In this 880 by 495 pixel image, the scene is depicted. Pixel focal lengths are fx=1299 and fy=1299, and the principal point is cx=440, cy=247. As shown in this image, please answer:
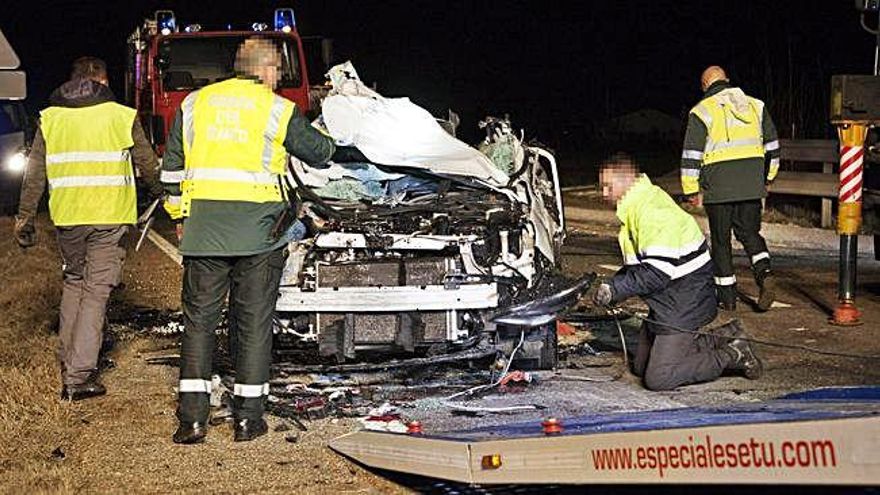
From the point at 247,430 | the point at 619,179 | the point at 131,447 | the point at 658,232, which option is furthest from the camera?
the point at 619,179

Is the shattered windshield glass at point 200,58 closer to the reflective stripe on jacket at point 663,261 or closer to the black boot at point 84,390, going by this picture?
the black boot at point 84,390

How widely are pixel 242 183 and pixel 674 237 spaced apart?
7.69 ft

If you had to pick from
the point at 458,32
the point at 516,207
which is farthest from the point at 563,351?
the point at 458,32

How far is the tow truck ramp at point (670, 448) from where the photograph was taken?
421 centimetres

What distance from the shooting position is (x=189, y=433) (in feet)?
20.4

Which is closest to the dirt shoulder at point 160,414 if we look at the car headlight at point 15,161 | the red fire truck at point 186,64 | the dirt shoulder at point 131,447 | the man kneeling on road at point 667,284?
the dirt shoulder at point 131,447

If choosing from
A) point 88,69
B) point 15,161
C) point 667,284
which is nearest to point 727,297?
point 667,284

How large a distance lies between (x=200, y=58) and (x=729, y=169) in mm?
8126

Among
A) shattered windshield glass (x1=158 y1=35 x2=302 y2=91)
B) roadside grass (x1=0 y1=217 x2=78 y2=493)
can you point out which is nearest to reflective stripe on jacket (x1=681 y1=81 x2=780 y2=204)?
roadside grass (x1=0 y1=217 x2=78 y2=493)

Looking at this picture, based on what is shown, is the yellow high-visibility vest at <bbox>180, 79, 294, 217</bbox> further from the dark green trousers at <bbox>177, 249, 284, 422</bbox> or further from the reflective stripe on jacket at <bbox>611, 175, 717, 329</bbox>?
the reflective stripe on jacket at <bbox>611, 175, 717, 329</bbox>

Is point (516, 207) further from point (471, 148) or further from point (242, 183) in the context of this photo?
point (242, 183)

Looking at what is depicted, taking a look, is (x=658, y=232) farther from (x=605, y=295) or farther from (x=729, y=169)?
(x=729, y=169)

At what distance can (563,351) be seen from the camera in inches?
326

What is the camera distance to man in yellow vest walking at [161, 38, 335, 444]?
6242 millimetres
